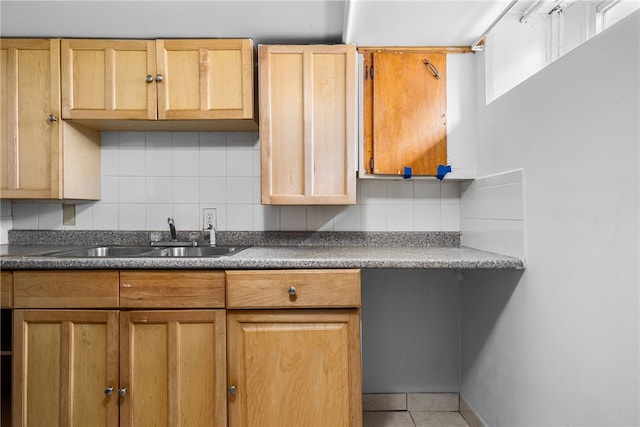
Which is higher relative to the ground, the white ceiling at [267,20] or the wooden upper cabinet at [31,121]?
the white ceiling at [267,20]

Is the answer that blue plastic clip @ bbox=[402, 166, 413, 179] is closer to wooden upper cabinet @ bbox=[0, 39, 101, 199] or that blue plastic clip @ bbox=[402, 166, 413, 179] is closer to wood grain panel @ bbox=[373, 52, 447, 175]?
wood grain panel @ bbox=[373, 52, 447, 175]

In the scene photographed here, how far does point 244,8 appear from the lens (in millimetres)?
1549

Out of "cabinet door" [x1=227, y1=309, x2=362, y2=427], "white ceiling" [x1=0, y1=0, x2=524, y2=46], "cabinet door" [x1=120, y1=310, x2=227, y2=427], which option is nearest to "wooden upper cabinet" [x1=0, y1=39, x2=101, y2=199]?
"white ceiling" [x1=0, y1=0, x2=524, y2=46]

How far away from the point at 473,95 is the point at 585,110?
2.85 ft

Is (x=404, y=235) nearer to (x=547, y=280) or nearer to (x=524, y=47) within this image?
(x=547, y=280)

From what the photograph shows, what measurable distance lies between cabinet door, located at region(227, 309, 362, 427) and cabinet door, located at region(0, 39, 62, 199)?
123cm

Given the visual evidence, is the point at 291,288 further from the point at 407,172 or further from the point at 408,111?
the point at 408,111

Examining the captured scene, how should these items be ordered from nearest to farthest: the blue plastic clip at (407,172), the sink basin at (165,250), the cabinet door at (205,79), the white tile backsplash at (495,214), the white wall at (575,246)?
the white wall at (575,246) → the white tile backsplash at (495,214) → the cabinet door at (205,79) → the blue plastic clip at (407,172) → the sink basin at (165,250)

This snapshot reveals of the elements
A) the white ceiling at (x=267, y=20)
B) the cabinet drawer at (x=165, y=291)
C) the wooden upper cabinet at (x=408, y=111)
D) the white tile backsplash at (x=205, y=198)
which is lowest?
the cabinet drawer at (x=165, y=291)

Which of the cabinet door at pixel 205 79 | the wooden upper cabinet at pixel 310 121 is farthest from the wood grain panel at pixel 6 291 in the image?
the wooden upper cabinet at pixel 310 121

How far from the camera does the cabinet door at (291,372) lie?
142cm

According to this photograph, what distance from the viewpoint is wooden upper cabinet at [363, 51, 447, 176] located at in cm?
185

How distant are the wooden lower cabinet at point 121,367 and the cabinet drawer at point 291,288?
5.6 inches

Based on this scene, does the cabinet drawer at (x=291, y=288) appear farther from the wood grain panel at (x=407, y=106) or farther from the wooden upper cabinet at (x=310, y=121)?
the wood grain panel at (x=407, y=106)
